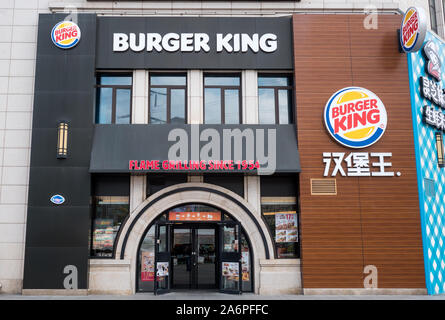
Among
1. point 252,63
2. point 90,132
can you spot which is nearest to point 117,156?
point 90,132

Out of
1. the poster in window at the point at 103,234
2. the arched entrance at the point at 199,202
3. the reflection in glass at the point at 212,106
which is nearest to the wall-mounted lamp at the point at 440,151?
the arched entrance at the point at 199,202

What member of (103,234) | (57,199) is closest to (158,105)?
(57,199)

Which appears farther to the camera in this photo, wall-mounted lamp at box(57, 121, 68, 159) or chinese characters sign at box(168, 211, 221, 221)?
chinese characters sign at box(168, 211, 221, 221)

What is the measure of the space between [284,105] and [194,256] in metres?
6.58

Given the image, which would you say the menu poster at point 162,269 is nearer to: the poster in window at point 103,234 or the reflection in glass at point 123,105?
the poster in window at point 103,234

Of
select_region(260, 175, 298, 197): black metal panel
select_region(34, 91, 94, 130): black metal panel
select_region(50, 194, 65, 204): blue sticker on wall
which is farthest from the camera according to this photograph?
select_region(260, 175, 298, 197): black metal panel

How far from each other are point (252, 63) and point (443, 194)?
8.83m

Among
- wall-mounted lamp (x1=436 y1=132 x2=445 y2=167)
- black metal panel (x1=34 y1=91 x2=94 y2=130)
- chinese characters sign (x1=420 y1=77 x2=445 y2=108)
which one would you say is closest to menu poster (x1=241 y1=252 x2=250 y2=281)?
black metal panel (x1=34 y1=91 x2=94 y2=130)

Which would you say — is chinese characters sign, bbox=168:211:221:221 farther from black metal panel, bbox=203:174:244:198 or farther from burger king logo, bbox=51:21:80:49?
burger king logo, bbox=51:21:80:49

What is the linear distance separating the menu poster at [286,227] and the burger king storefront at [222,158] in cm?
5

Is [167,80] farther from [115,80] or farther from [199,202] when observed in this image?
[199,202]

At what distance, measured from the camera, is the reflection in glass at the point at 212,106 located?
47.5 ft

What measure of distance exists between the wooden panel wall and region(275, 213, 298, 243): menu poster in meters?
0.57

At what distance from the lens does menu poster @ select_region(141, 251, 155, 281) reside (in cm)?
1362
